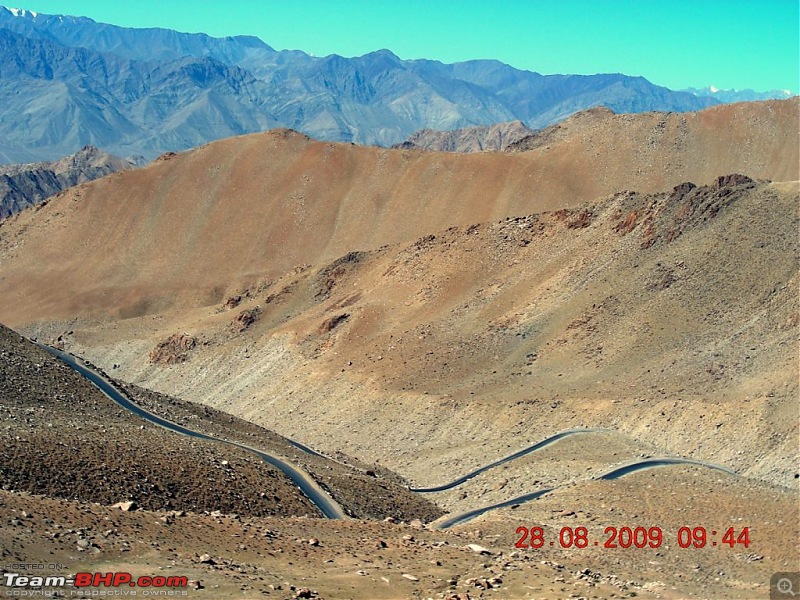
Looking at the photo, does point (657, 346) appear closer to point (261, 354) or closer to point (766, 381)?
point (766, 381)

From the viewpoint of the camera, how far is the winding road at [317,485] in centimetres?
4431

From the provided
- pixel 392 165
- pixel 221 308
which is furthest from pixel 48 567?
pixel 392 165

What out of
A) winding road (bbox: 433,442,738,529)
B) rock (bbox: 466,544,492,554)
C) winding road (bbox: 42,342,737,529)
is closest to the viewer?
rock (bbox: 466,544,492,554)

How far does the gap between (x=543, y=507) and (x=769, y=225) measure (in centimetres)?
4076

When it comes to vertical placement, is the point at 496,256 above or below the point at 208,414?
above

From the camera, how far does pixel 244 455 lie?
47438 mm

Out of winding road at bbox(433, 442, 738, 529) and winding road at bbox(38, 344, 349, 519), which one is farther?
winding road at bbox(433, 442, 738, 529)

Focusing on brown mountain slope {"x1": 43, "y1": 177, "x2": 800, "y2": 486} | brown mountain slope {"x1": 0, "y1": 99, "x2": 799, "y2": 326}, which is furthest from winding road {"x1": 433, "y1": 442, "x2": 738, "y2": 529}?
brown mountain slope {"x1": 0, "y1": 99, "x2": 799, "y2": 326}

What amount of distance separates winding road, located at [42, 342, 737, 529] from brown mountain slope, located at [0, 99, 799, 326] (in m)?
64.6
